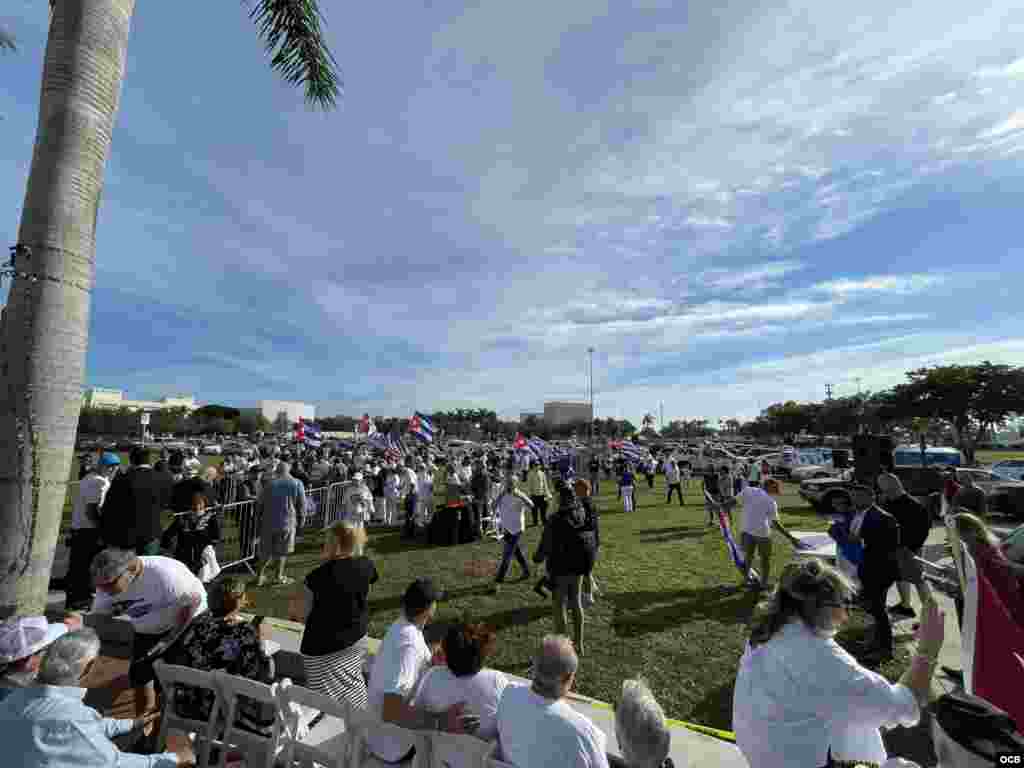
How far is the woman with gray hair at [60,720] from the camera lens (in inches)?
71.4

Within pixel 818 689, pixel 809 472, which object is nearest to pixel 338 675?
pixel 818 689

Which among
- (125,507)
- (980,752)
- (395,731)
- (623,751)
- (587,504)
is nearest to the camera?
(980,752)

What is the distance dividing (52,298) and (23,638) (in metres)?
1.93

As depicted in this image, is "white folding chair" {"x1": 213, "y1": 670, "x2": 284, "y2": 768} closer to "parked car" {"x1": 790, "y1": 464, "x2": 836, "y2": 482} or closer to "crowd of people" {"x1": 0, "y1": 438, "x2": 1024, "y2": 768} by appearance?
"crowd of people" {"x1": 0, "y1": 438, "x2": 1024, "y2": 768}

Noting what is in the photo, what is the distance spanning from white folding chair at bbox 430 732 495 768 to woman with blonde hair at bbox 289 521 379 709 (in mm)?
1161

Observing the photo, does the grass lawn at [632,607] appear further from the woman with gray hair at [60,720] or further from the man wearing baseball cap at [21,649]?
the man wearing baseball cap at [21,649]

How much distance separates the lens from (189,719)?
2.72m

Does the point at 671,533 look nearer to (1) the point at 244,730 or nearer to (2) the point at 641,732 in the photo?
(2) the point at 641,732

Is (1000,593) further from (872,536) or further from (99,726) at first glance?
(99,726)

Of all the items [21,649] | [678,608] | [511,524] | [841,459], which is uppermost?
[21,649]

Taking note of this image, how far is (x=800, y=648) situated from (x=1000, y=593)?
6.85ft

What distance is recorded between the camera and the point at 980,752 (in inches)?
58.0

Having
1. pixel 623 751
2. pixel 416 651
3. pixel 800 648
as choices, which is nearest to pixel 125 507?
pixel 416 651

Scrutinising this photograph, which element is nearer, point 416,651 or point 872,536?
point 416,651
